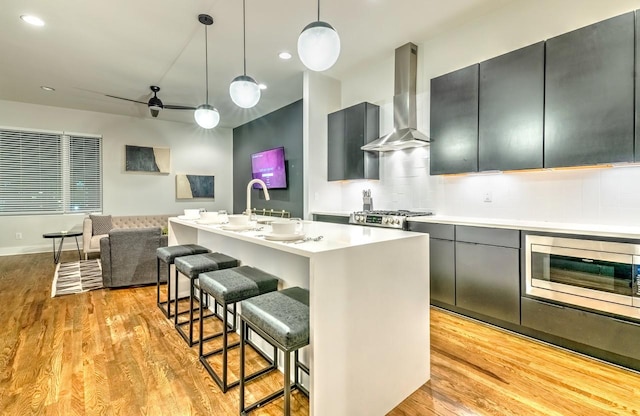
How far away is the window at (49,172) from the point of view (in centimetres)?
576

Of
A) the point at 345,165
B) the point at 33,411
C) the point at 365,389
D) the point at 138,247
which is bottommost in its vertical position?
the point at 33,411

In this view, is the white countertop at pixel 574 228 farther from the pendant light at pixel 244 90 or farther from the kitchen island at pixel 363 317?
the pendant light at pixel 244 90

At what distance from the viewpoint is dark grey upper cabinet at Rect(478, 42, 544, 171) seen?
259 centimetres

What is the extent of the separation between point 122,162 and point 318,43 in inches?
250

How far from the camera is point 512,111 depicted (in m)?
2.74

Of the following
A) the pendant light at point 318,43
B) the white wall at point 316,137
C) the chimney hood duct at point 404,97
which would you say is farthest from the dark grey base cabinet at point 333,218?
the pendant light at point 318,43

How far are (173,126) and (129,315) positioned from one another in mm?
5459

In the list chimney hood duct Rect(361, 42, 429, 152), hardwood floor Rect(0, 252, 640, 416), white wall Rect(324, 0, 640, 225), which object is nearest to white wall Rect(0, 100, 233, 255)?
hardwood floor Rect(0, 252, 640, 416)

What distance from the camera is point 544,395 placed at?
5.80ft

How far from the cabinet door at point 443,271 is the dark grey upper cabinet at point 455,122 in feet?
2.72

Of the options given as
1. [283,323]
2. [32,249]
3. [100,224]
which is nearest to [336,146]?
[283,323]

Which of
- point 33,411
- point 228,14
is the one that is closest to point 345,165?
point 228,14

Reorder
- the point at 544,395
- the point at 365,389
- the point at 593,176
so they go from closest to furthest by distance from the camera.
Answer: the point at 365,389 → the point at 544,395 → the point at 593,176

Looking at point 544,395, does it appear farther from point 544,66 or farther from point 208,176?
point 208,176
